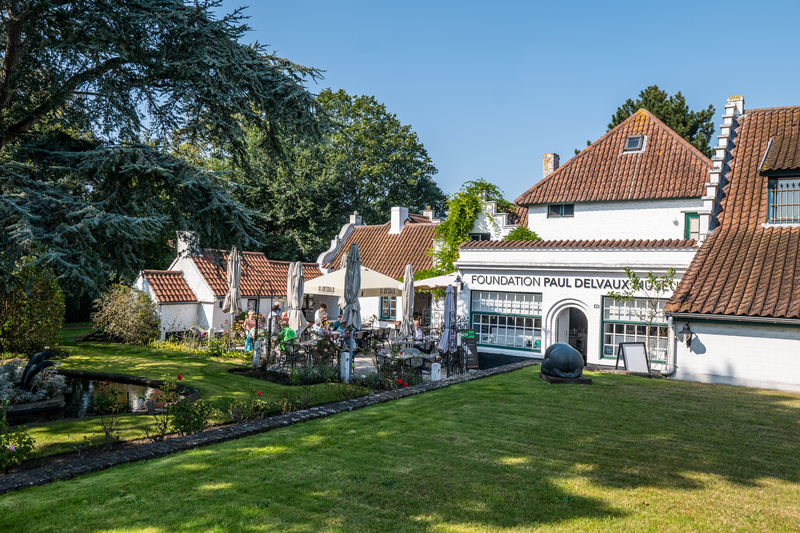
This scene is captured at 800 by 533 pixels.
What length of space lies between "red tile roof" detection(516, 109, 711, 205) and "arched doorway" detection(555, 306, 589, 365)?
192 inches

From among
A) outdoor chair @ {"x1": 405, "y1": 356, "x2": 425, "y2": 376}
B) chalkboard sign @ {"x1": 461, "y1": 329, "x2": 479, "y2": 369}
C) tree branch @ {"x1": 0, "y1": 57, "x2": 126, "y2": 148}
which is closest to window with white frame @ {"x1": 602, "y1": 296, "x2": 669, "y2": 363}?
chalkboard sign @ {"x1": 461, "y1": 329, "x2": 479, "y2": 369}

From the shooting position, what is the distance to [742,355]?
1531 cm

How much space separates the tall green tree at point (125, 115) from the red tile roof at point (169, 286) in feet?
41.1

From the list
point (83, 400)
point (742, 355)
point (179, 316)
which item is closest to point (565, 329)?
point (742, 355)

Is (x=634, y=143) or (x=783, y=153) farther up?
(x=634, y=143)

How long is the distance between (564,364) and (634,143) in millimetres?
13618

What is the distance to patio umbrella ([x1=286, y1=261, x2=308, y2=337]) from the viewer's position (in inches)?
739

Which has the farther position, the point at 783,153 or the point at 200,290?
the point at 200,290

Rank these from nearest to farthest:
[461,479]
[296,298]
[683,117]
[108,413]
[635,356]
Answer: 1. [461,479]
2. [108,413]
3. [635,356]
4. [296,298]
5. [683,117]

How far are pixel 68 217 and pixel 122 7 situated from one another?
488cm

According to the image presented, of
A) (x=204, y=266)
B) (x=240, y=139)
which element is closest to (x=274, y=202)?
(x=204, y=266)

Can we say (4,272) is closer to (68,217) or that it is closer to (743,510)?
(68,217)

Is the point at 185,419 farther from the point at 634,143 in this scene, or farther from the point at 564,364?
the point at 634,143

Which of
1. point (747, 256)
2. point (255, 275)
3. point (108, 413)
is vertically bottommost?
point (108, 413)
